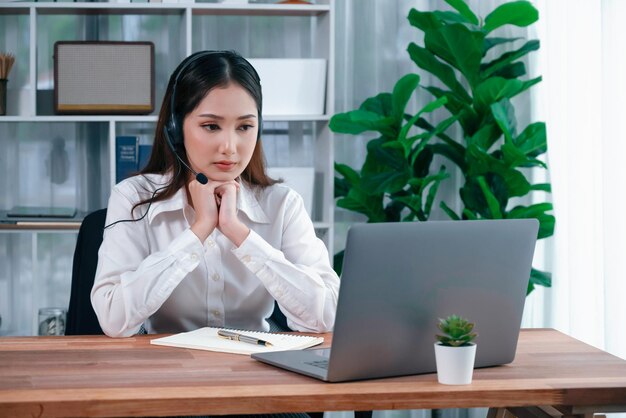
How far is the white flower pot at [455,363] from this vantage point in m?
1.38

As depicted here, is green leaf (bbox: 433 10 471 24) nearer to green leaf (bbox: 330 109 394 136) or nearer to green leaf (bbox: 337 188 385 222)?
green leaf (bbox: 330 109 394 136)

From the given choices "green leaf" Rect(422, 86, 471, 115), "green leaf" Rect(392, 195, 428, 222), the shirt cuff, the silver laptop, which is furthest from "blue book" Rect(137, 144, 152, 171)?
the silver laptop

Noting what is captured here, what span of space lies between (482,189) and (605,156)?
0.46 m

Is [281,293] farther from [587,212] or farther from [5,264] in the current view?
[5,264]

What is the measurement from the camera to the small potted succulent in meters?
1.38

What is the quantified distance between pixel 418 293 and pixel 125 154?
2196 millimetres

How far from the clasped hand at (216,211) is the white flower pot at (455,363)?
2.21 ft

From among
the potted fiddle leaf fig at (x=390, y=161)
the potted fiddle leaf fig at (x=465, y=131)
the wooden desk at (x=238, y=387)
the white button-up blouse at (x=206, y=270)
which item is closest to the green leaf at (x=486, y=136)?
the potted fiddle leaf fig at (x=465, y=131)

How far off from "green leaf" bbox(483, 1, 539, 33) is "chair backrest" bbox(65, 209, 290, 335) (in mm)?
1579

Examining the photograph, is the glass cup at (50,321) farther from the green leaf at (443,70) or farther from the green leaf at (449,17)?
the green leaf at (449,17)

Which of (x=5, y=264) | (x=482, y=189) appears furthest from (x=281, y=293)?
(x=5, y=264)

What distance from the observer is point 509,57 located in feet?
11.1

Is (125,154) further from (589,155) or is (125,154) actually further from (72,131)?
(589,155)

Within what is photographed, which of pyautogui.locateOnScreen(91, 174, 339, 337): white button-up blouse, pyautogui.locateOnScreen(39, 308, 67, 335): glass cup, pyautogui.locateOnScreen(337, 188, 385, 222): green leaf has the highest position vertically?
pyautogui.locateOnScreen(337, 188, 385, 222): green leaf
